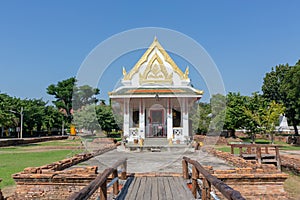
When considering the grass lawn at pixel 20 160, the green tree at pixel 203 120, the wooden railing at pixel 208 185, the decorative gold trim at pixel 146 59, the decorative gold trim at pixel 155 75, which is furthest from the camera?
the green tree at pixel 203 120

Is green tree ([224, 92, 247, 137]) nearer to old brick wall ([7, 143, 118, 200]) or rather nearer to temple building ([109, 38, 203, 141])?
temple building ([109, 38, 203, 141])

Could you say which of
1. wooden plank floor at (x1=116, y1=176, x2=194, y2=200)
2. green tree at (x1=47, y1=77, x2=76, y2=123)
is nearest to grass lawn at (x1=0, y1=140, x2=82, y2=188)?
wooden plank floor at (x1=116, y1=176, x2=194, y2=200)

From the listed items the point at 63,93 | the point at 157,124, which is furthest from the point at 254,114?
the point at 63,93

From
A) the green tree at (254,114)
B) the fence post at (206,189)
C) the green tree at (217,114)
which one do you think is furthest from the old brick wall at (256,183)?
the green tree at (217,114)

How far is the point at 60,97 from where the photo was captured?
63.3 m

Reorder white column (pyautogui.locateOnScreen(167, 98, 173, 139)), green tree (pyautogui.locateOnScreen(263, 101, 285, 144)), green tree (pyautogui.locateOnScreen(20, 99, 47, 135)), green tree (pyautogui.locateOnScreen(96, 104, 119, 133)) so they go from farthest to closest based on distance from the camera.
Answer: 1. green tree (pyautogui.locateOnScreen(20, 99, 47, 135))
2. green tree (pyautogui.locateOnScreen(96, 104, 119, 133))
3. green tree (pyautogui.locateOnScreen(263, 101, 285, 144))
4. white column (pyautogui.locateOnScreen(167, 98, 173, 139))

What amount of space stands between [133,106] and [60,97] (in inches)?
1738

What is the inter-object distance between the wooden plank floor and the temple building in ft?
40.3

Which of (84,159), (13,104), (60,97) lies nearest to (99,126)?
(13,104)

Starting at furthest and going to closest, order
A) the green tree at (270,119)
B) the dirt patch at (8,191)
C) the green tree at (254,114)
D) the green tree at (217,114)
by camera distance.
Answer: the green tree at (217,114)
the green tree at (254,114)
the green tree at (270,119)
the dirt patch at (8,191)

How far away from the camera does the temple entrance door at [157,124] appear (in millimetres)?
22375

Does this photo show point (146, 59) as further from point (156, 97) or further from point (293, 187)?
point (293, 187)

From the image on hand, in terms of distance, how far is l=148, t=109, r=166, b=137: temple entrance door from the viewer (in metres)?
22.4

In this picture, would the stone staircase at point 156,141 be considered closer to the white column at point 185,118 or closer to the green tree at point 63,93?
the white column at point 185,118
